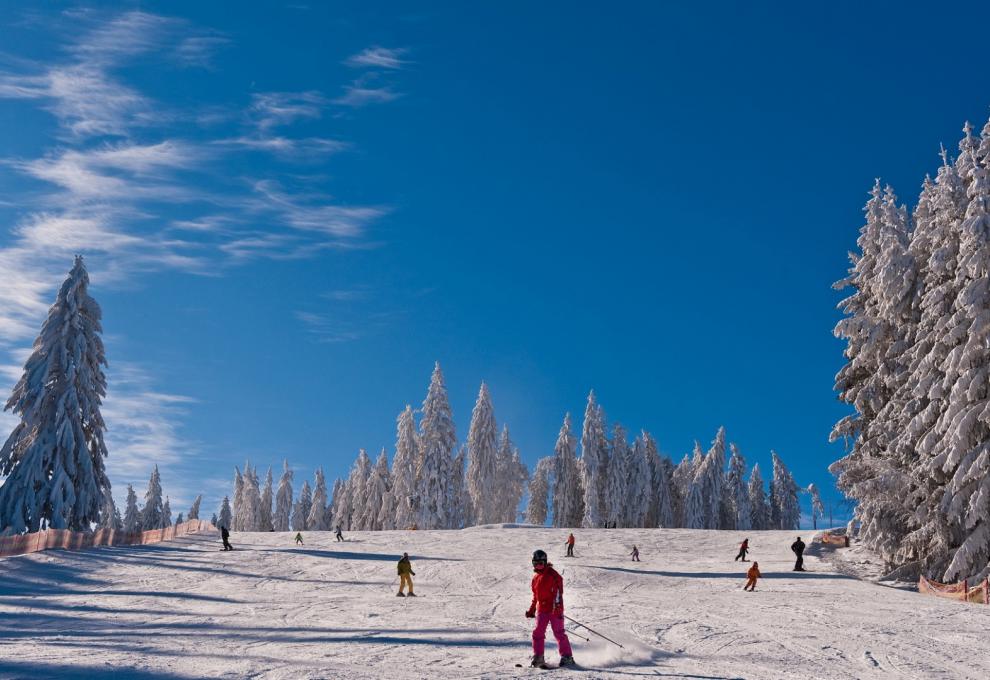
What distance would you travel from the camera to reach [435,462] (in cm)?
7562

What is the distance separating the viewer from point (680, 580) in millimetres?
31812

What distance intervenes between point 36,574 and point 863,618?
25734 mm

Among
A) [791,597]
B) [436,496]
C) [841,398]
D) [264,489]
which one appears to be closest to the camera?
[791,597]

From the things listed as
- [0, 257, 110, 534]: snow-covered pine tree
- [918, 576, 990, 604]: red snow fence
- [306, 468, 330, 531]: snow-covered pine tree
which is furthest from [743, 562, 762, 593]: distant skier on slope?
[306, 468, 330, 531]: snow-covered pine tree

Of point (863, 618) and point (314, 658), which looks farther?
point (863, 618)

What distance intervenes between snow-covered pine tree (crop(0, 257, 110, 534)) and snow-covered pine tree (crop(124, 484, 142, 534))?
83.9 metres

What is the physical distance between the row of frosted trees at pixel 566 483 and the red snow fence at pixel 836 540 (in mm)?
38985

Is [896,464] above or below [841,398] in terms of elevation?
below

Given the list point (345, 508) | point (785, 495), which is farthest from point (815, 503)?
point (345, 508)

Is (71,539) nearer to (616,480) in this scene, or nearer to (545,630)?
(545,630)

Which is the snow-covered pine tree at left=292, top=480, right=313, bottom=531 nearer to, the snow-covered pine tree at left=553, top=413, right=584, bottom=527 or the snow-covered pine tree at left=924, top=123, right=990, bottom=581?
the snow-covered pine tree at left=553, top=413, right=584, bottom=527

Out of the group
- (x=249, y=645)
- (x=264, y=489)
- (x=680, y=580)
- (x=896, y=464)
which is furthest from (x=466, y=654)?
(x=264, y=489)

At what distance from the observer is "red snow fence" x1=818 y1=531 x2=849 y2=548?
4153 cm

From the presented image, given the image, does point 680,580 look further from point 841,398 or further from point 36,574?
point 36,574
